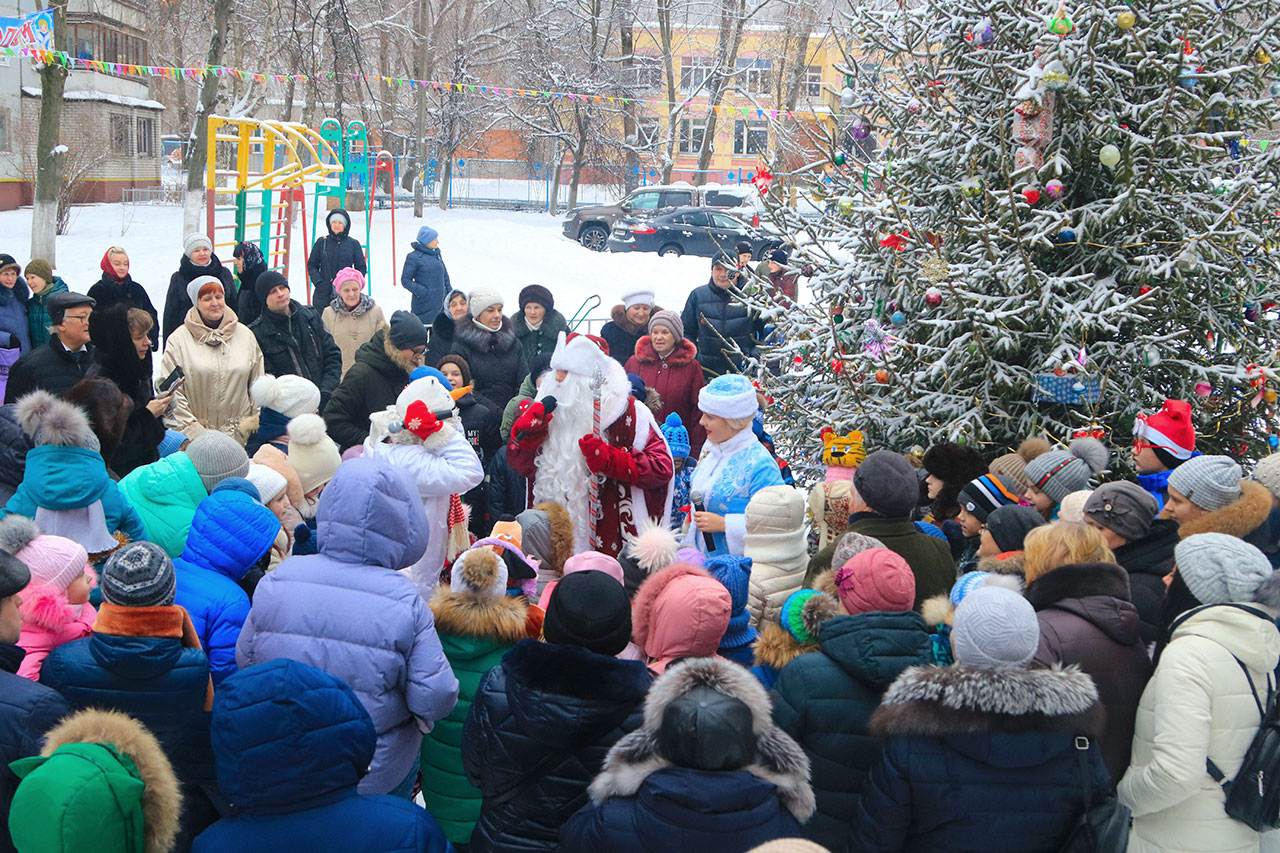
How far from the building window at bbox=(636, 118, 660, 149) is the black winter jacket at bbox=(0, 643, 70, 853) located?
3606 centimetres

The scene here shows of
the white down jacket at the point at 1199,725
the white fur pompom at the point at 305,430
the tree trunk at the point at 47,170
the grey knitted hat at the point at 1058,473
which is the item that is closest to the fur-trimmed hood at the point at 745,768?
the white down jacket at the point at 1199,725

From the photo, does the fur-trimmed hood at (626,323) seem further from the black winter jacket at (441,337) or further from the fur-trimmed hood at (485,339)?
the black winter jacket at (441,337)

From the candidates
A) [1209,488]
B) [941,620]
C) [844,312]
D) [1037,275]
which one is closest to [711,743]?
[941,620]

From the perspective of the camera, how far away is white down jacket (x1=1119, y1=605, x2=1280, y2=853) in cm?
308

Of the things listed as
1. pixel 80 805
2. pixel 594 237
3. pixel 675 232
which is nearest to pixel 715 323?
pixel 80 805

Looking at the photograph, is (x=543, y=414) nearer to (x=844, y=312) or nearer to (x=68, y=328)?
(x=844, y=312)

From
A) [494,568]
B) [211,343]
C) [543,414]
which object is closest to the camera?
[494,568]

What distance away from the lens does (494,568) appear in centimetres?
357

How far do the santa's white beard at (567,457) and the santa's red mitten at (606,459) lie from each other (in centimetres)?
21

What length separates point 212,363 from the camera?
6898mm

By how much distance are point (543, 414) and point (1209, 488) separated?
2.94 m

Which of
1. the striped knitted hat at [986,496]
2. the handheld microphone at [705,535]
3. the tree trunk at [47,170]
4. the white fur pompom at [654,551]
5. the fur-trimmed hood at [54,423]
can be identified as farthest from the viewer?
the tree trunk at [47,170]

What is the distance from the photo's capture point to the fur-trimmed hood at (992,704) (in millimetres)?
2748

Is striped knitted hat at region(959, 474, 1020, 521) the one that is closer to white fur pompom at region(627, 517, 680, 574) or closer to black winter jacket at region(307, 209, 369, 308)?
white fur pompom at region(627, 517, 680, 574)
